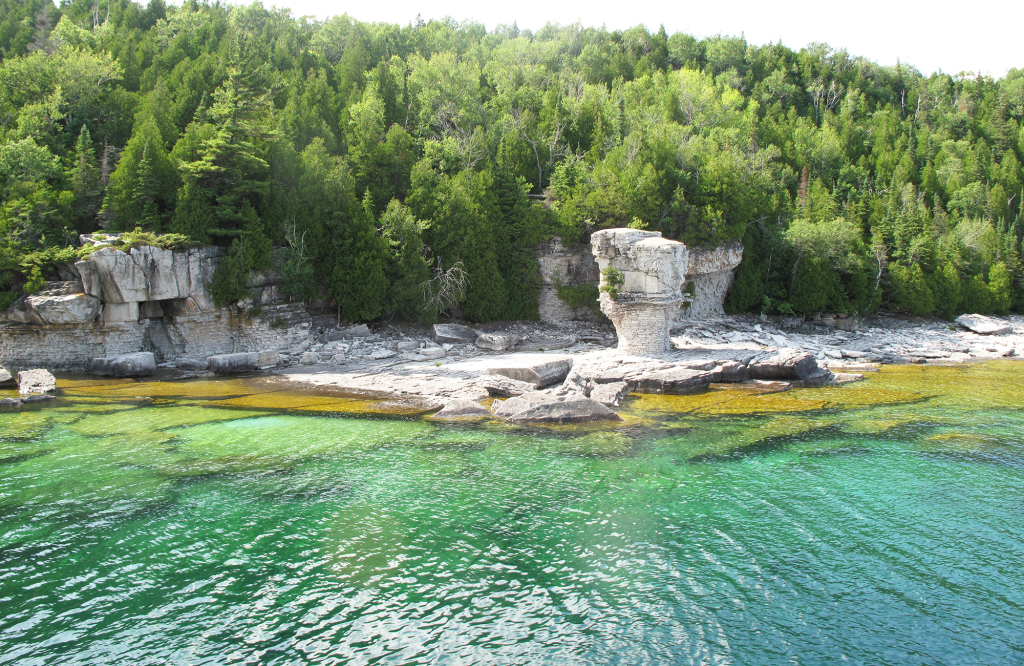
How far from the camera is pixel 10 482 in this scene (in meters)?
12.4

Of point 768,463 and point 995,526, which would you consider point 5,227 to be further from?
point 995,526

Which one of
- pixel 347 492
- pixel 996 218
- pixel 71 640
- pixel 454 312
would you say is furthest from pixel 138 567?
pixel 996 218

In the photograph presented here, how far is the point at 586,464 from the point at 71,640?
9.19 metres

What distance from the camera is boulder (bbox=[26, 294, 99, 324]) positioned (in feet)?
81.8

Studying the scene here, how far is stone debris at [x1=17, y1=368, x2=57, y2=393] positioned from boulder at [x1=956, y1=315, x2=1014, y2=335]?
48279 mm

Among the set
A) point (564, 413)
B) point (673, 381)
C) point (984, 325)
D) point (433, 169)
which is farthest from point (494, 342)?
point (984, 325)

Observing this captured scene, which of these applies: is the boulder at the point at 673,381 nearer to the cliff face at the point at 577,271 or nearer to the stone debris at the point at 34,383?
the cliff face at the point at 577,271

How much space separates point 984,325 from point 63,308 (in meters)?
49.5

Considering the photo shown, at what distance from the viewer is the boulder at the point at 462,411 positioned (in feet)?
59.9

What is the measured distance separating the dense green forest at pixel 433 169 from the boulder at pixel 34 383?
15.0 ft

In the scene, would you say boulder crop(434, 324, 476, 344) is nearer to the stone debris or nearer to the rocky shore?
the rocky shore

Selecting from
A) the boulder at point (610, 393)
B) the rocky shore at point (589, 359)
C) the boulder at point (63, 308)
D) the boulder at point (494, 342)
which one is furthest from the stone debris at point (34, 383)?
the boulder at point (610, 393)

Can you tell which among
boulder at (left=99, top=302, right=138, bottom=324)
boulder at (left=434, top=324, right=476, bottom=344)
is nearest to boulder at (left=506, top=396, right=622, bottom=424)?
boulder at (left=434, top=324, right=476, bottom=344)

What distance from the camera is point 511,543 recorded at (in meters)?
9.94
